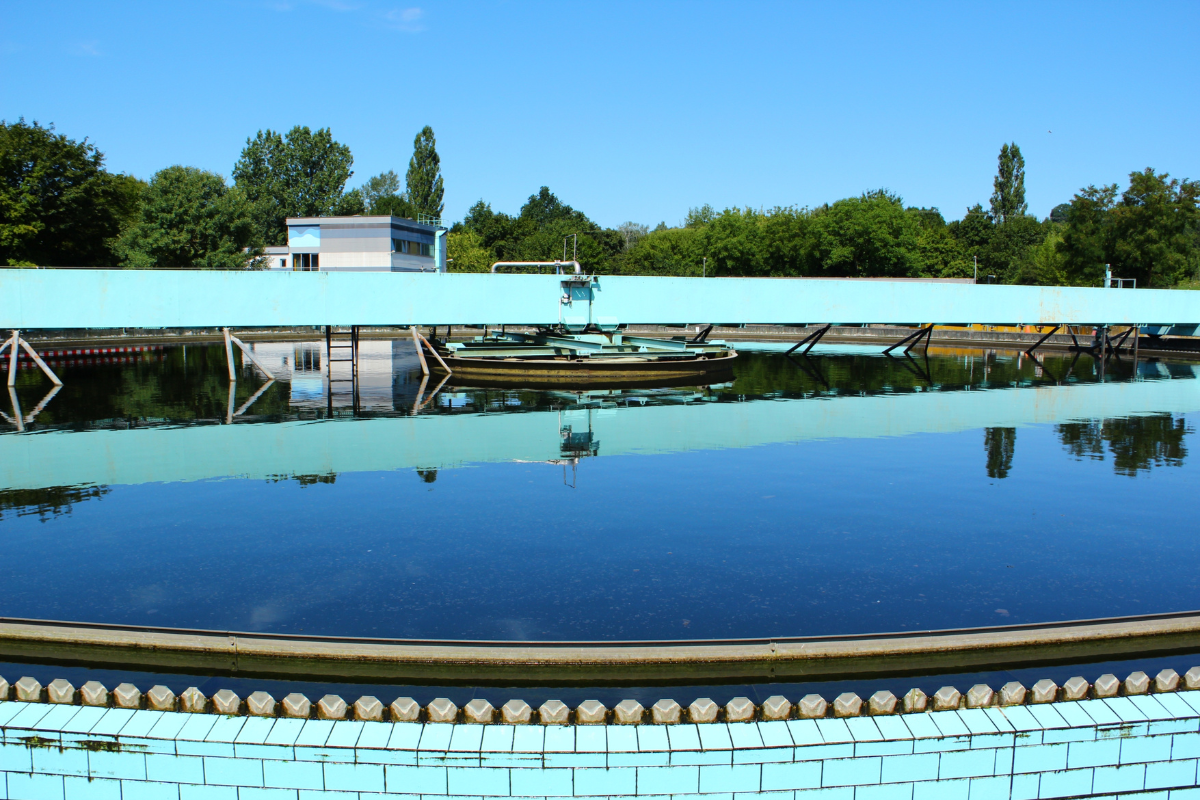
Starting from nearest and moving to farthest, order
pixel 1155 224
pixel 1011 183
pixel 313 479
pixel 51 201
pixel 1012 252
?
pixel 313 479 → pixel 51 201 → pixel 1155 224 → pixel 1012 252 → pixel 1011 183

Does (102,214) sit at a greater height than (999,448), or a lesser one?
greater

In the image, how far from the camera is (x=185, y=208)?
61938mm

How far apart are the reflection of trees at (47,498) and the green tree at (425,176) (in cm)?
9270

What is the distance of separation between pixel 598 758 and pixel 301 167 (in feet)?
367

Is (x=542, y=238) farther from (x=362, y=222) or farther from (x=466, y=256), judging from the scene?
(x=362, y=222)

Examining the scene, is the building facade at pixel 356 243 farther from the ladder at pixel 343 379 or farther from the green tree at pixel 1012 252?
the green tree at pixel 1012 252

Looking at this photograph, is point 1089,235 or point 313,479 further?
point 1089,235

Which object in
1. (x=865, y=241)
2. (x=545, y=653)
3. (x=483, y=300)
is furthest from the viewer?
(x=865, y=241)

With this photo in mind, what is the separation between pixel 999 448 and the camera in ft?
68.2

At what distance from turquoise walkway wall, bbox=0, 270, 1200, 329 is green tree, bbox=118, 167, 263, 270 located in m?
32.4

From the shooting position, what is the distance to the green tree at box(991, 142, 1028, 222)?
123 m

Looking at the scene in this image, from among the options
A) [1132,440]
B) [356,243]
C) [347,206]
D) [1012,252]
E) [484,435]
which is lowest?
[484,435]

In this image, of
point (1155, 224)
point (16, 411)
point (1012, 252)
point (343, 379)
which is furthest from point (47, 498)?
point (1012, 252)

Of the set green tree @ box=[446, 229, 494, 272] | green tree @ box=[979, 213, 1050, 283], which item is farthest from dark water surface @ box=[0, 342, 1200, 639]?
green tree @ box=[979, 213, 1050, 283]
